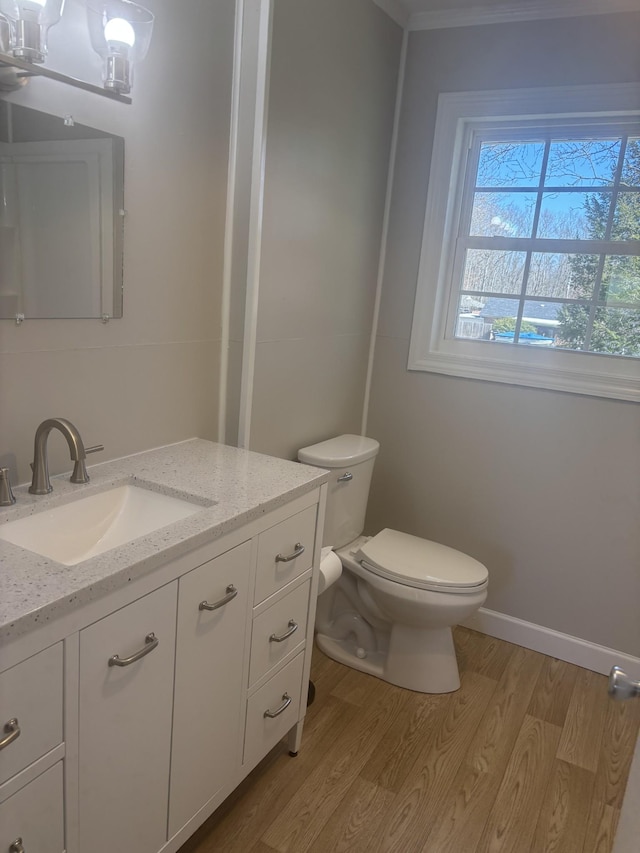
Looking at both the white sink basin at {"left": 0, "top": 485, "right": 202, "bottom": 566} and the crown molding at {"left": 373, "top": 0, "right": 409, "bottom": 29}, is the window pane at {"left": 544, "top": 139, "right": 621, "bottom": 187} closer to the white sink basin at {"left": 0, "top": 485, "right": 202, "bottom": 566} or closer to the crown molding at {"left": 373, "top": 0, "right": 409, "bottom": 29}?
the crown molding at {"left": 373, "top": 0, "right": 409, "bottom": 29}

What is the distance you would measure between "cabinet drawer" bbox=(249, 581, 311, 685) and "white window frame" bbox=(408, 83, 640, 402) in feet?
4.04

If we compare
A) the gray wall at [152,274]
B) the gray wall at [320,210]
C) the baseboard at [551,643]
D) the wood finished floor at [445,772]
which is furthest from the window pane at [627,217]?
the wood finished floor at [445,772]

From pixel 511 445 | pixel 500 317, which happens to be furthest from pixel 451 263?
pixel 511 445

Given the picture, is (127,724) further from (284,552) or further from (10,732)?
(284,552)

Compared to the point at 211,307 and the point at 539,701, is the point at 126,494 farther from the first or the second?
the point at 539,701

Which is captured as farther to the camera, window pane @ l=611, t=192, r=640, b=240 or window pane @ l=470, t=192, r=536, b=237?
window pane @ l=470, t=192, r=536, b=237

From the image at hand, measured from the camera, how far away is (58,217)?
1.36 meters

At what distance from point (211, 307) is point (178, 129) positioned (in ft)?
1.61

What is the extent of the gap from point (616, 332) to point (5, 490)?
2.09 m

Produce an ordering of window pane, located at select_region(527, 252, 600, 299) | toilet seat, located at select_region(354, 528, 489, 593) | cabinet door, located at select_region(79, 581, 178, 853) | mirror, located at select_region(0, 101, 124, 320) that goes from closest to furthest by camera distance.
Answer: cabinet door, located at select_region(79, 581, 178, 853), mirror, located at select_region(0, 101, 124, 320), toilet seat, located at select_region(354, 528, 489, 593), window pane, located at select_region(527, 252, 600, 299)

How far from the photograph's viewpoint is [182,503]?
1.46 m

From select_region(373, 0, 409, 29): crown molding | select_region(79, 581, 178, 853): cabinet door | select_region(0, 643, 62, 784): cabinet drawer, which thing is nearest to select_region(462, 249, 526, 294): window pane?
select_region(373, 0, 409, 29): crown molding

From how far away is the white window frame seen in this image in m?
2.22

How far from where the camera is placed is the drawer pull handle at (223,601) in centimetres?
131
